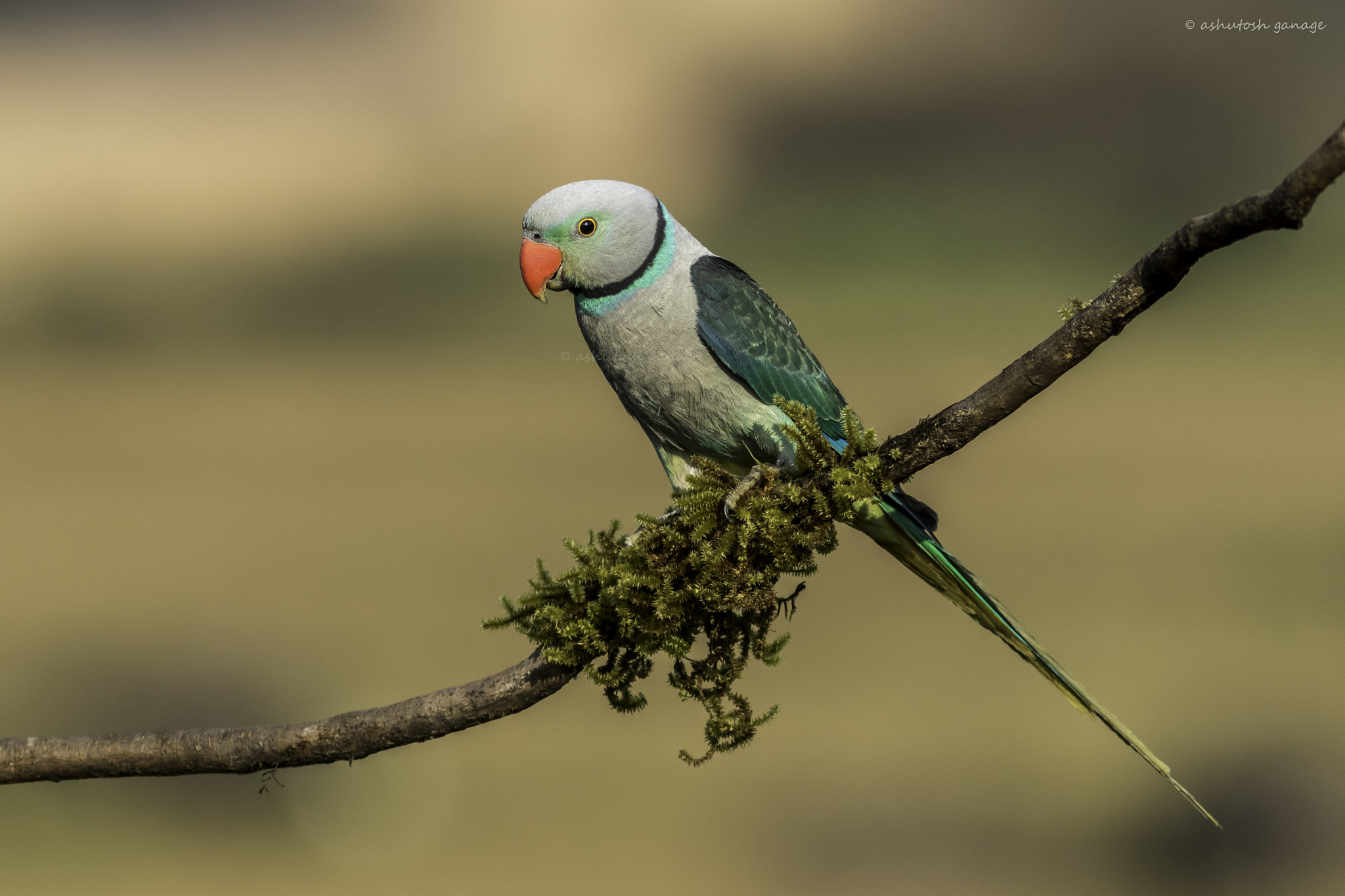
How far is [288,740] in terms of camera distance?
3410mm

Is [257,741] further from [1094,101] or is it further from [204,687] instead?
[1094,101]

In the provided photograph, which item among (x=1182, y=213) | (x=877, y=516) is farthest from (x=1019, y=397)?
(x=1182, y=213)

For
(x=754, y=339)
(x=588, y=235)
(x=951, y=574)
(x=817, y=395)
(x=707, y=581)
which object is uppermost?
(x=588, y=235)

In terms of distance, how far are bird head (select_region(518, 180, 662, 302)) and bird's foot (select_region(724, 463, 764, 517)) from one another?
1.06 meters

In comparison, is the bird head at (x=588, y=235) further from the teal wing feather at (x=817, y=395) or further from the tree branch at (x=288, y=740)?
the tree branch at (x=288, y=740)

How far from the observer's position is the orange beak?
4.16m

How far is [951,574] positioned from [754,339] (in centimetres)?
111

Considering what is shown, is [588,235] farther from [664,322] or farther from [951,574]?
[951,574]

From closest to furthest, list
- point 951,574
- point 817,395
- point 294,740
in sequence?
point 294,740 < point 951,574 < point 817,395

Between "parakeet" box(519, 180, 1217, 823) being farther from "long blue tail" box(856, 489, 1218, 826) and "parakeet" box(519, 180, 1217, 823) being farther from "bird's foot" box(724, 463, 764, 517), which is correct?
"bird's foot" box(724, 463, 764, 517)

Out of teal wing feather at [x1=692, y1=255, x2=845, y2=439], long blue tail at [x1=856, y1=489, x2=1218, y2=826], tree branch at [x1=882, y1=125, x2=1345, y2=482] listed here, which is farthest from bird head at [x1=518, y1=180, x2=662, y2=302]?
tree branch at [x1=882, y1=125, x2=1345, y2=482]

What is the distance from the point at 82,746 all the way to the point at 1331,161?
3.70 meters

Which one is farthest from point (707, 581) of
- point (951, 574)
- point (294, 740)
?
point (294, 740)

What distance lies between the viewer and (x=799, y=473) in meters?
3.42
